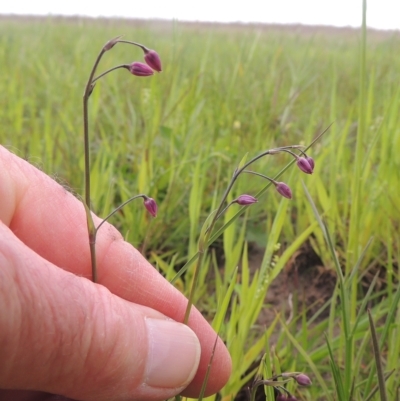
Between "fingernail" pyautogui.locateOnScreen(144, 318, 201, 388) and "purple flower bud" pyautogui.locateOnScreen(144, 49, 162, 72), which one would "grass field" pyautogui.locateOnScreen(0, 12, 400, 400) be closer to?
"fingernail" pyautogui.locateOnScreen(144, 318, 201, 388)

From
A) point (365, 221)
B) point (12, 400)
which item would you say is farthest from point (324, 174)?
point (12, 400)

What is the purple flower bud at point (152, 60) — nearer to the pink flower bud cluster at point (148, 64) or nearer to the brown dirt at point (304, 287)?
the pink flower bud cluster at point (148, 64)

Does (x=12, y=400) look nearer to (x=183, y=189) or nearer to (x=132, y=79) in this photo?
(x=183, y=189)

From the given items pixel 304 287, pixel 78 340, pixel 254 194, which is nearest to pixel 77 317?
pixel 78 340

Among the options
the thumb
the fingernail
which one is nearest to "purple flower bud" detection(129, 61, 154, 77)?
the thumb

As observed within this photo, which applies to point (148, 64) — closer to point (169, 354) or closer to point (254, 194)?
point (169, 354)

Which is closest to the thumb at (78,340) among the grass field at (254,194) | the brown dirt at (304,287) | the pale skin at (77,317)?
the pale skin at (77,317)
